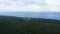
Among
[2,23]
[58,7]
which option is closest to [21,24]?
[2,23]

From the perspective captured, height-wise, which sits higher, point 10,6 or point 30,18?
point 10,6

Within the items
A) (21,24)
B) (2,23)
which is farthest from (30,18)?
(2,23)

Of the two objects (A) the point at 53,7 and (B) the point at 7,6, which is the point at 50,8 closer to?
(A) the point at 53,7

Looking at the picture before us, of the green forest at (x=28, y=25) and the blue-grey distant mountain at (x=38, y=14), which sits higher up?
the blue-grey distant mountain at (x=38, y=14)

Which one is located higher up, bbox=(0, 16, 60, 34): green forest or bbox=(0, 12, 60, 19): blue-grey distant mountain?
bbox=(0, 12, 60, 19): blue-grey distant mountain

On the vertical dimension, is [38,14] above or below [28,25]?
above

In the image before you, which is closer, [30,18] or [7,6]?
[30,18]

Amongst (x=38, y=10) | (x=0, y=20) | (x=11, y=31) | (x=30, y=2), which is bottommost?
(x=11, y=31)
